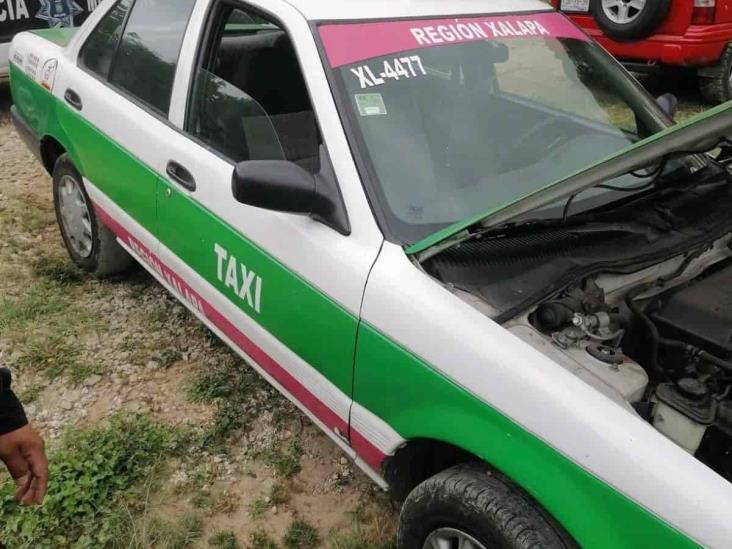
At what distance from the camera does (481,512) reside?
1683 millimetres

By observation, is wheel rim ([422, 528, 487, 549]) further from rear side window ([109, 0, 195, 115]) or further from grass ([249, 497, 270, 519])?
rear side window ([109, 0, 195, 115])

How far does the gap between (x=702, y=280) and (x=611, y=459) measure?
891 mm

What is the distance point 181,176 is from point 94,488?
1139 millimetres

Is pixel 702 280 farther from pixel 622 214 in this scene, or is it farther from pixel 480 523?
pixel 480 523

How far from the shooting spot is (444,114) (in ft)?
7.32

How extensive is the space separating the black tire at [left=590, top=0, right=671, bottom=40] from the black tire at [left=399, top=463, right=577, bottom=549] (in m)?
5.34

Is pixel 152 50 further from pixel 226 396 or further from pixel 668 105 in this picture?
pixel 668 105

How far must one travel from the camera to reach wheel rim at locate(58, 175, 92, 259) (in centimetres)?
354

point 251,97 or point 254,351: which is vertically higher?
point 251,97

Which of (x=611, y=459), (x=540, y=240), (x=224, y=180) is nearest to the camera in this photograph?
(x=611, y=459)

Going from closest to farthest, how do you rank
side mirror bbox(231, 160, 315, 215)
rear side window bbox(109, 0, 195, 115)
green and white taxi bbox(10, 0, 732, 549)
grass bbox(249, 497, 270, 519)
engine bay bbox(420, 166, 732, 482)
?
1. green and white taxi bbox(10, 0, 732, 549)
2. engine bay bbox(420, 166, 732, 482)
3. side mirror bbox(231, 160, 315, 215)
4. grass bbox(249, 497, 270, 519)
5. rear side window bbox(109, 0, 195, 115)

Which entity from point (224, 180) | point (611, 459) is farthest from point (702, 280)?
point (224, 180)

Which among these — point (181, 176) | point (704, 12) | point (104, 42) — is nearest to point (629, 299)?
point (181, 176)

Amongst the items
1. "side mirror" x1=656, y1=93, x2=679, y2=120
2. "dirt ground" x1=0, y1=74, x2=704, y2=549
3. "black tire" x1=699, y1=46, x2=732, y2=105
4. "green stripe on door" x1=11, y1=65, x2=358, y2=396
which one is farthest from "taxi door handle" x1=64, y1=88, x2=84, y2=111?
"black tire" x1=699, y1=46, x2=732, y2=105
